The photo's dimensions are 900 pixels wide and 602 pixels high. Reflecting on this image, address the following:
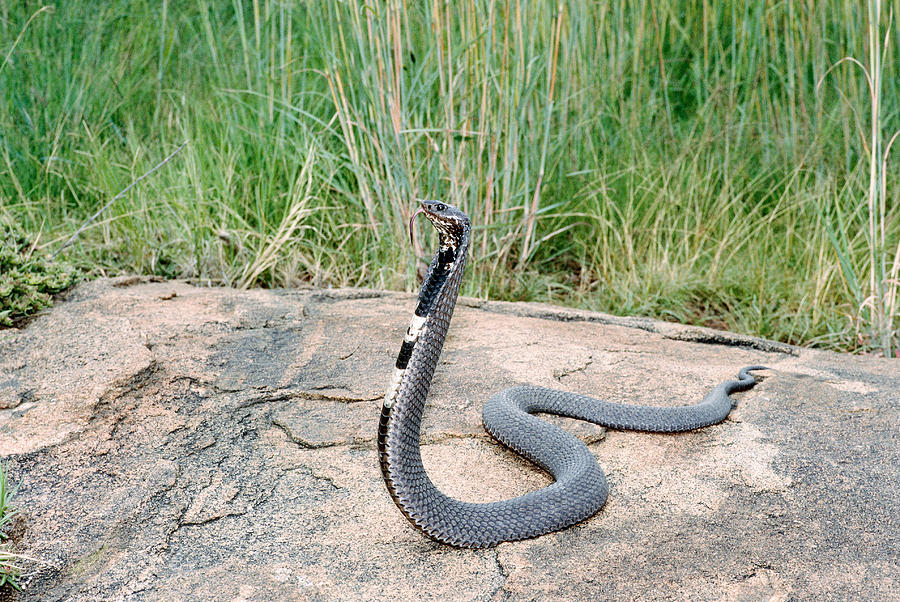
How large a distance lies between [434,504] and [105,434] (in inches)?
53.4

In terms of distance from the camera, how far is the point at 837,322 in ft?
15.8

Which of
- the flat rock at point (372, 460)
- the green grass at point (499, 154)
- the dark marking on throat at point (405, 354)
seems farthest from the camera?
the green grass at point (499, 154)

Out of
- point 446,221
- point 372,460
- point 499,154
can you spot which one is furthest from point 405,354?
point 499,154

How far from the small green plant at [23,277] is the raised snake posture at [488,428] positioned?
2378 millimetres

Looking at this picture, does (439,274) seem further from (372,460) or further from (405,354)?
(372,460)

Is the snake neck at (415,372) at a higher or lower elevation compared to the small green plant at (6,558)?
higher

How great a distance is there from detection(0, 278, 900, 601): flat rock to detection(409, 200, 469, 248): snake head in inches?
36.1

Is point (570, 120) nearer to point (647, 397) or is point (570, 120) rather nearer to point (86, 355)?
point (647, 397)

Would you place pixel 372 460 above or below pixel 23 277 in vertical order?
below

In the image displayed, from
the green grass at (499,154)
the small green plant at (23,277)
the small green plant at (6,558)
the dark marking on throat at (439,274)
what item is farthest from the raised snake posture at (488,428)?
the small green plant at (23,277)

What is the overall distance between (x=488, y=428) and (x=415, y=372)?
100cm

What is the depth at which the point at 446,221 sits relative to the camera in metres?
1.98

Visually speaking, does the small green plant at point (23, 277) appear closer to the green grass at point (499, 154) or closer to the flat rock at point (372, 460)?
the flat rock at point (372, 460)

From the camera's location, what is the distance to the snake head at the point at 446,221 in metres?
1.97
